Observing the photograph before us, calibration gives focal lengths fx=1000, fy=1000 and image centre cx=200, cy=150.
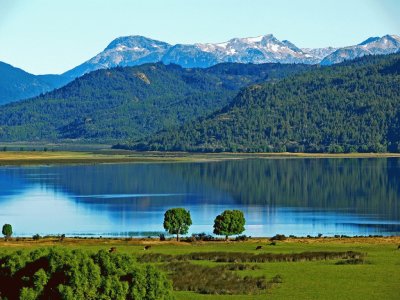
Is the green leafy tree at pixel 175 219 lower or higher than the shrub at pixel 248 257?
higher

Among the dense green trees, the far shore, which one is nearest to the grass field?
the far shore

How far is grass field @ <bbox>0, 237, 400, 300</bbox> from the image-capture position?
196 ft

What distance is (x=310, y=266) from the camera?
235 feet

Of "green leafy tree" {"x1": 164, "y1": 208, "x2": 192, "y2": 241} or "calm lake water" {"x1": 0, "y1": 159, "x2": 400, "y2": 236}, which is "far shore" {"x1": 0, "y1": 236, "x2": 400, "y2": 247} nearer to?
"green leafy tree" {"x1": 164, "y1": 208, "x2": 192, "y2": 241}

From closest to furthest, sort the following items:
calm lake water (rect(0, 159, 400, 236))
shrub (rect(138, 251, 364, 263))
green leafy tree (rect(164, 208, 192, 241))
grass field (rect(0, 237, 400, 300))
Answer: grass field (rect(0, 237, 400, 300)) → shrub (rect(138, 251, 364, 263)) → green leafy tree (rect(164, 208, 192, 241)) → calm lake water (rect(0, 159, 400, 236))

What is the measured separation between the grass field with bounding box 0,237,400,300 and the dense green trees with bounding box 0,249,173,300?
1003 cm

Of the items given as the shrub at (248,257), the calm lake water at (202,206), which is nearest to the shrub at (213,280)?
the shrub at (248,257)

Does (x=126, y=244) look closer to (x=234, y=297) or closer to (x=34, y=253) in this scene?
(x=234, y=297)

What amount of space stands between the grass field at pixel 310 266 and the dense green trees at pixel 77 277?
1003 centimetres

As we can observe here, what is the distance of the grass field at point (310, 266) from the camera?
2357 inches

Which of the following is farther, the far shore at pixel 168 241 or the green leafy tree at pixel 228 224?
the green leafy tree at pixel 228 224

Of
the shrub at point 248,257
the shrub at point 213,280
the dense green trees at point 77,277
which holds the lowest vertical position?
the shrub at point 213,280

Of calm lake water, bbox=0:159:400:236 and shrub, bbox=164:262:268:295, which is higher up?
calm lake water, bbox=0:159:400:236

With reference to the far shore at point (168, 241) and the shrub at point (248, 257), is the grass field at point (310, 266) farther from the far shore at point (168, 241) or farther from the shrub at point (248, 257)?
the shrub at point (248, 257)
